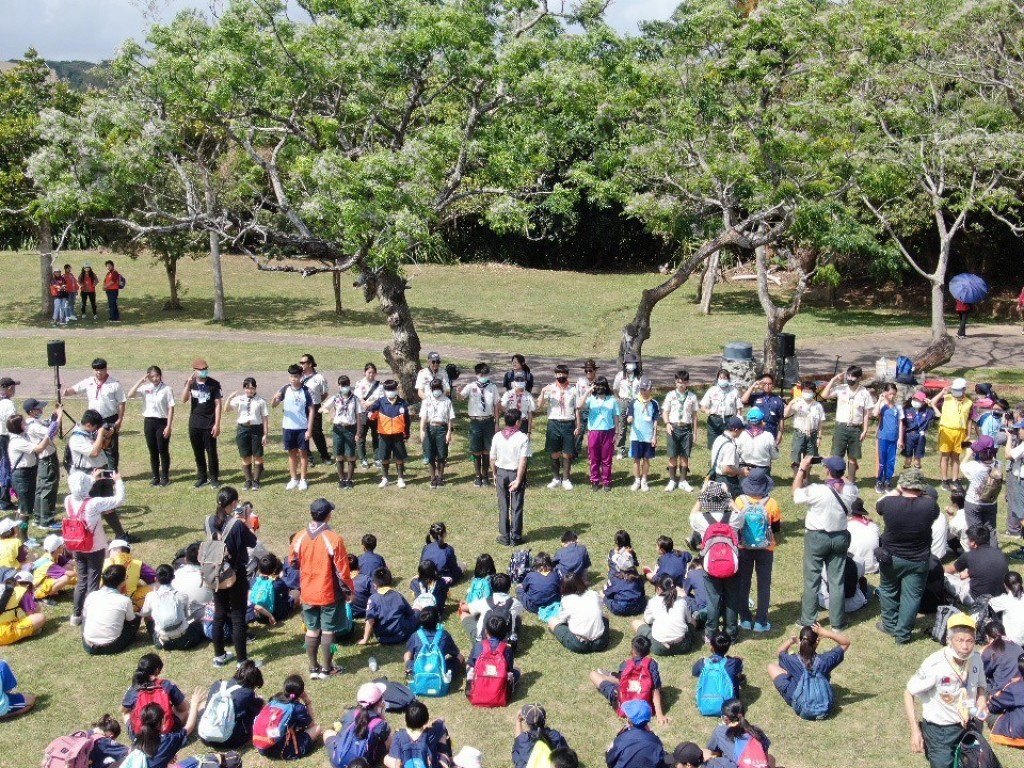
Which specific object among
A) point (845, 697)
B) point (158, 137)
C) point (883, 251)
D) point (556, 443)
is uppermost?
point (158, 137)

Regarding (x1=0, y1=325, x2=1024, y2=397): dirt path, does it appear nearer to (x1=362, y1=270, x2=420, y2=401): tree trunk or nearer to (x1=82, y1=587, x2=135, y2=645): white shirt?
(x1=362, y1=270, x2=420, y2=401): tree trunk

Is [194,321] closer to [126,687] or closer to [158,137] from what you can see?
[158,137]

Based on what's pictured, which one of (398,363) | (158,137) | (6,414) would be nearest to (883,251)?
(398,363)

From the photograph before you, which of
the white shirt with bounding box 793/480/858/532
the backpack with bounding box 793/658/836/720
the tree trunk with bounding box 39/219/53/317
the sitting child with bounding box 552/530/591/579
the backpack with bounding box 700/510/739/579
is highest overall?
the tree trunk with bounding box 39/219/53/317

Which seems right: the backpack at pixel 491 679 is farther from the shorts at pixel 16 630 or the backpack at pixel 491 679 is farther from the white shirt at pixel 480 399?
the white shirt at pixel 480 399

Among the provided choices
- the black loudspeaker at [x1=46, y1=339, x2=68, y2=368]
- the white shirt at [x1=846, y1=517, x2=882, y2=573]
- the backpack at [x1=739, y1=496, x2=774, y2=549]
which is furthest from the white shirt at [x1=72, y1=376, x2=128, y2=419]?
the white shirt at [x1=846, y1=517, x2=882, y2=573]

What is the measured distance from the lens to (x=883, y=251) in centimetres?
2559

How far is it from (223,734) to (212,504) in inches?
229

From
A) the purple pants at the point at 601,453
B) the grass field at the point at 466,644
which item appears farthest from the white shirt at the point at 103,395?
the purple pants at the point at 601,453

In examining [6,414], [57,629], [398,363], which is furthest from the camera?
[398,363]

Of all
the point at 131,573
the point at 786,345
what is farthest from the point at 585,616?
the point at 786,345

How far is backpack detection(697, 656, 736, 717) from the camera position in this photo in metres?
7.86

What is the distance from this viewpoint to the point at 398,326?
1653 centimetres

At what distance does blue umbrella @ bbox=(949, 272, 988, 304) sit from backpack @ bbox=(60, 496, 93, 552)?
69.7 ft
